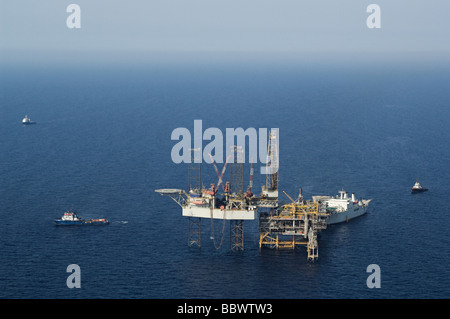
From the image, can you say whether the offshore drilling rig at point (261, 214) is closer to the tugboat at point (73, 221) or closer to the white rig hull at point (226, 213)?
the white rig hull at point (226, 213)

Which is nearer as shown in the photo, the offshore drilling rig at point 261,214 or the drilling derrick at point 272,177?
the offshore drilling rig at point 261,214

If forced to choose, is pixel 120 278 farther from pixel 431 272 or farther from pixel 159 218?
pixel 431 272

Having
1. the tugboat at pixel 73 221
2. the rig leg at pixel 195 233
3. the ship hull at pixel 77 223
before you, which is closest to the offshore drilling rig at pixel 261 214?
the rig leg at pixel 195 233

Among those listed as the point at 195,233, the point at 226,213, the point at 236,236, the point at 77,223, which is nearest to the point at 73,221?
the point at 77,223

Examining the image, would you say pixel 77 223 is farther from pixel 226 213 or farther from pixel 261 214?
pixel 261 214

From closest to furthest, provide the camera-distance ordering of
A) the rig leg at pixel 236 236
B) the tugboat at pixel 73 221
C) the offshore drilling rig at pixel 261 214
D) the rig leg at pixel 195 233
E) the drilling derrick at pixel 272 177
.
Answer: the offshore drilling rig at pixel 261 214 < the rig leg at pixel 236 236 < the rig leg at pixel 195 233 < the drilling derrick at pixel 272 177 < the tugboat at pixel 73 221
